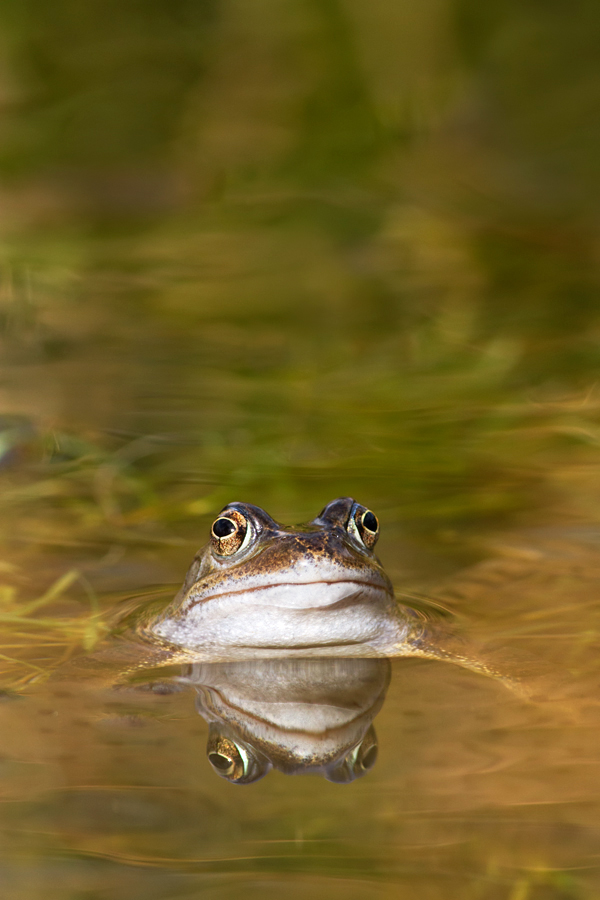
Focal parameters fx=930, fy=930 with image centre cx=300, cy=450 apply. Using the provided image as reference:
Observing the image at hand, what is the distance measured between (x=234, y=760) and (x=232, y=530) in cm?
103

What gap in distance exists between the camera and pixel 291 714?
297 cm

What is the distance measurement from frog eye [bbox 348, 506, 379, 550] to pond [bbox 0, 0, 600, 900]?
1.59 ft

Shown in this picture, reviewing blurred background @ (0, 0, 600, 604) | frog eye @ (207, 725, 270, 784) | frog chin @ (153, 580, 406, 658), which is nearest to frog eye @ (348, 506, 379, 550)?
frog chin @ (153, 580, 406, 658)

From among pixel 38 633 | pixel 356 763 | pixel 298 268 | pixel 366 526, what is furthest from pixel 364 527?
pixel 298 268

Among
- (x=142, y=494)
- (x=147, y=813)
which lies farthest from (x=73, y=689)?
(x=142, y=494)

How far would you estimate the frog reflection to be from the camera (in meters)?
2.62

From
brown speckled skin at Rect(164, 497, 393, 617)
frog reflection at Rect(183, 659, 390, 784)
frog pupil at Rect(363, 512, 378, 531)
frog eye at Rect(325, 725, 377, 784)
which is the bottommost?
frog eye at Rect(325, 725, 377, 784)

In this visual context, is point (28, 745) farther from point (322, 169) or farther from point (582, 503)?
point (322, 169)

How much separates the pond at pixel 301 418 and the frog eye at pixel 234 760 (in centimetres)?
2

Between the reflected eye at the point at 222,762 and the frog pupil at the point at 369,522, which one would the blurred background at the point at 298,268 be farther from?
the reflected eye at the point at 222,762

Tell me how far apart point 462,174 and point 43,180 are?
4.55 metres

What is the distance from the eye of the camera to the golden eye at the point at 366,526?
11.8ft

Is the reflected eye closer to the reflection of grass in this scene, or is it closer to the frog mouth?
the frog mouth

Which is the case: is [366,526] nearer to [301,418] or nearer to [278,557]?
[278,557]
